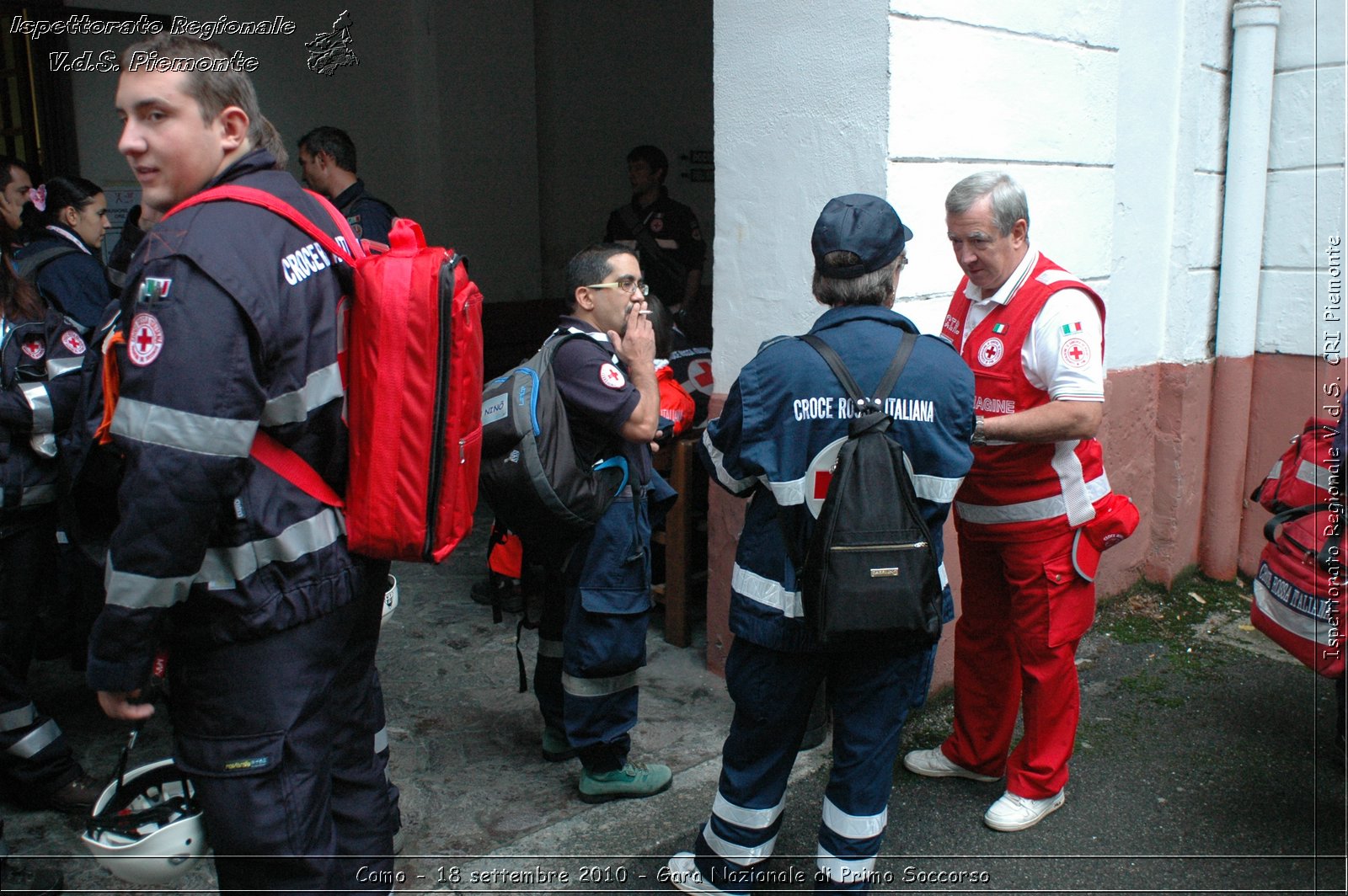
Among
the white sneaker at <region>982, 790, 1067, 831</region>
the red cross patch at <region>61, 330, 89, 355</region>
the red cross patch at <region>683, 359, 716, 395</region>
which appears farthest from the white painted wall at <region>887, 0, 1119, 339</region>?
the red cross patch at <region>61, 330, 89, 355</region>

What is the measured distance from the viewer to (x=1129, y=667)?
429 cm

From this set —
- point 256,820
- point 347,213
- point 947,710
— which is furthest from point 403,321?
point 347,213

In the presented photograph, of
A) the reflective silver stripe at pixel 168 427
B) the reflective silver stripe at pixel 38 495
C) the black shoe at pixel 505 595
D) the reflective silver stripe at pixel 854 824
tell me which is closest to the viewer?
the reflective silver stripe at pixel 168 427

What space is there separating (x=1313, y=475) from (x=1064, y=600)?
2.40 feet

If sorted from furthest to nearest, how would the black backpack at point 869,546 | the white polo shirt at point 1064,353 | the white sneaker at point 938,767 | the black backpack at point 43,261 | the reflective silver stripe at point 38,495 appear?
the black backpack at point 43,261
the white sneaker at point 938,767
the reflective silver stripe at point 38,495
the white polo shirt at point 1064,353
the black backpack at point 869,546

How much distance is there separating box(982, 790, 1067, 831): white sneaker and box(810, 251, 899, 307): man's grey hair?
1655 millimetres

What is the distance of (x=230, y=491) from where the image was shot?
199cm

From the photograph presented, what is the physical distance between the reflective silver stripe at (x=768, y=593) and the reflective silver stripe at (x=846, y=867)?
24.0 inches

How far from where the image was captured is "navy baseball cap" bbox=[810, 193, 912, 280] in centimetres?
244

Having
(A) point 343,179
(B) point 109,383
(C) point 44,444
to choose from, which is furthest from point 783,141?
(A) point 343,179

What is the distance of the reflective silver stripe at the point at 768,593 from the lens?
245cm

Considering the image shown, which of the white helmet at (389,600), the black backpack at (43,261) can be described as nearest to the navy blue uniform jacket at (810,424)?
the white helmet at (389,600)

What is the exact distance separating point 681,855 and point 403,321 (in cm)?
165

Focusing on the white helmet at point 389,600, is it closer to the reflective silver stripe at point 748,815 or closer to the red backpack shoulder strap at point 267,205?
the red backpack shoulder strap at point 267,205
